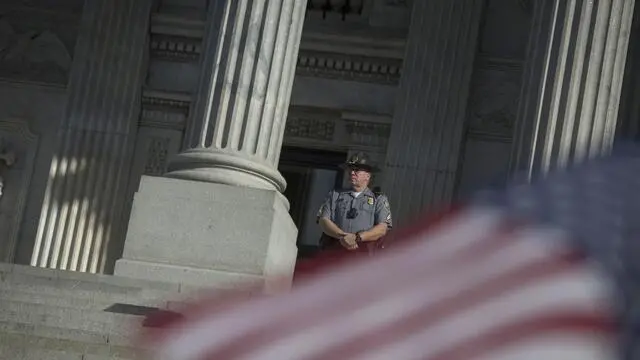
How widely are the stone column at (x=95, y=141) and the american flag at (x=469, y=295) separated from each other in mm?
16740

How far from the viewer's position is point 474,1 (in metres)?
19.1

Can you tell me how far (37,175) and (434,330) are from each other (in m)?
18.1

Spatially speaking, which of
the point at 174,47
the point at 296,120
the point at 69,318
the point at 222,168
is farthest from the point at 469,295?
the point at 174,47

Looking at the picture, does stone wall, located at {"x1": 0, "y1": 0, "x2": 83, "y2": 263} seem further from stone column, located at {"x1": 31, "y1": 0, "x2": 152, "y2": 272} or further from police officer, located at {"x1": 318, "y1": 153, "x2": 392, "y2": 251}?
police officer, located at {"x1": 318, "y1": 153, "x2": 392, "y2": 251}

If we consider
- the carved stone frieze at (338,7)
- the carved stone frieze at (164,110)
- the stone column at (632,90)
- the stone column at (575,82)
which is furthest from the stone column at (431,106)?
the stone column at (575,82)

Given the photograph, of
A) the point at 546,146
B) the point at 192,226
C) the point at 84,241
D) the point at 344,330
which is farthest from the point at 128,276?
the point at 344,330

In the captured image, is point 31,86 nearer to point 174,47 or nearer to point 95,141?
point 95,141

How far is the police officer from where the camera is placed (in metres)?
12.2

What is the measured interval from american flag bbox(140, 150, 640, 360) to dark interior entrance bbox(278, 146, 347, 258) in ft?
57.0

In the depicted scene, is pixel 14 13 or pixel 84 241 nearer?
pixel 84 241

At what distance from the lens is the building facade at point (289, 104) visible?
18594mm

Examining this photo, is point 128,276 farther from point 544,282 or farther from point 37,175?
point 544,282

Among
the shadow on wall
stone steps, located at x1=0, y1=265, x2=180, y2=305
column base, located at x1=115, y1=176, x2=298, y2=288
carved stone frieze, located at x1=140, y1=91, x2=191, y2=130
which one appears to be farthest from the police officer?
carved stone frieze, located at x1=140, y1=91, x2=191, y2=130

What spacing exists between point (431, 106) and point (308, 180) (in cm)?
250
